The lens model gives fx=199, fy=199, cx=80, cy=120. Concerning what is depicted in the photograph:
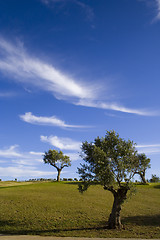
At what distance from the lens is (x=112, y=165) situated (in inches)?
1229

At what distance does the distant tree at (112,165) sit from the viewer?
3017cm

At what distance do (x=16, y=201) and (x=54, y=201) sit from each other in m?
8.67

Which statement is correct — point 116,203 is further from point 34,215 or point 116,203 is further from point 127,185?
point 34,215

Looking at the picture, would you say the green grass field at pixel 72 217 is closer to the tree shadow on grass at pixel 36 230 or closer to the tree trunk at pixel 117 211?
the tree shadow on grass at pixel 36 230

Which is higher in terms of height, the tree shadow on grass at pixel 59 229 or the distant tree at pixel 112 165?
the distant tree at pixel 112 165

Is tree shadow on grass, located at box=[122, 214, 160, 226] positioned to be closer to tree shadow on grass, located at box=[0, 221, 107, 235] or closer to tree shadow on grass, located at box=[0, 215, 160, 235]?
tree shadow on grass, located at box=[0, 215, 160, 235]

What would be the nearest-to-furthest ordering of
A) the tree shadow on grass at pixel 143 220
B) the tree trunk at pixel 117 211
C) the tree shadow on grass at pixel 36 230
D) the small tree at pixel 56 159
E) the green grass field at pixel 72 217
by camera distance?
the tree shadow on grass at pixel 36 230, the green grass field at pixel 72 217, the tree trunk at pixel 117 211, the tree shadow on grass at pixel 143 220, the small tree at pixel 56 159

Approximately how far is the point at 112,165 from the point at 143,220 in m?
14.3

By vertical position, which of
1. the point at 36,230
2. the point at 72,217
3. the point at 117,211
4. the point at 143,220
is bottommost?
the point at 143,220

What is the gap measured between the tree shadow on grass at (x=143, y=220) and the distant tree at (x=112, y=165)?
5465 millimetres

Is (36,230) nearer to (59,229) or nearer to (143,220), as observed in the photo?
(59,229)

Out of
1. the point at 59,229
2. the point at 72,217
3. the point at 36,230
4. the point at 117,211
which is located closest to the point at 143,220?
the point at 117,211

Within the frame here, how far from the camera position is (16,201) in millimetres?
45469

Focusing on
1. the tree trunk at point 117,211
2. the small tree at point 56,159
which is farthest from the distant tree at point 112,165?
the small tree at point 56,159
